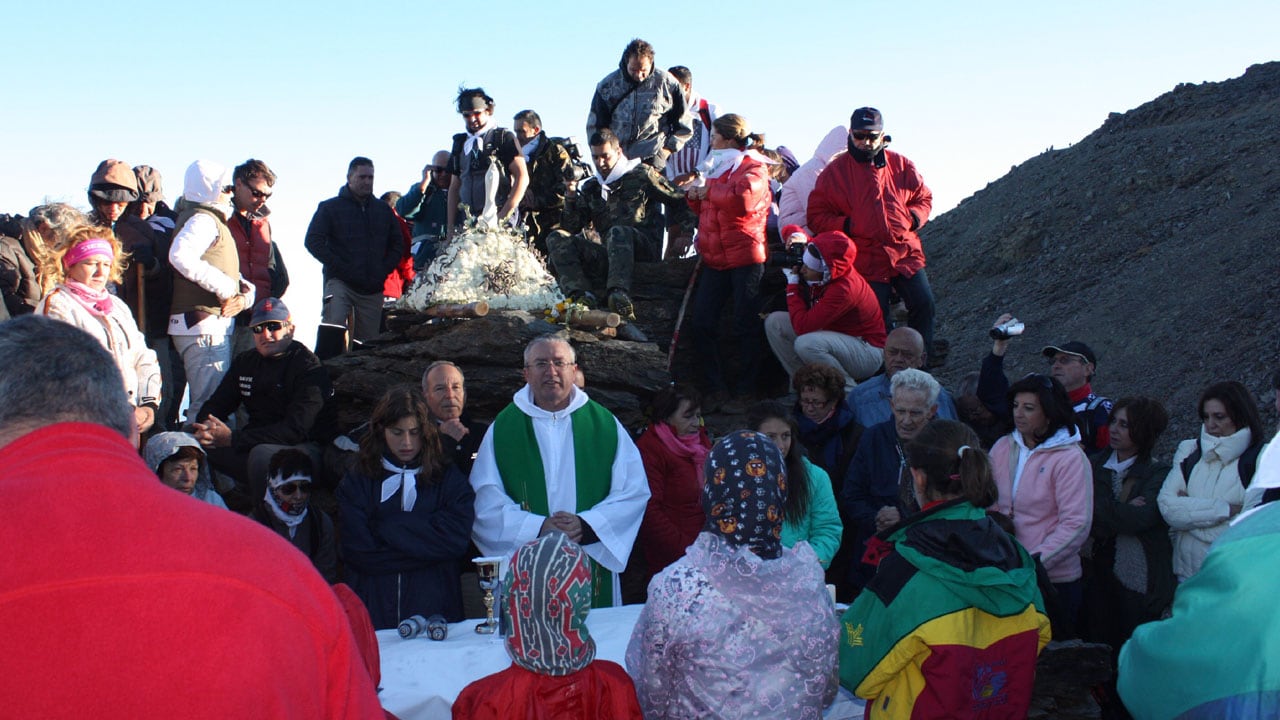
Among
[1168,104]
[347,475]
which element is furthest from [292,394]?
[1168,104]

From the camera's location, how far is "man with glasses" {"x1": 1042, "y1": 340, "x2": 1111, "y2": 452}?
7004mm

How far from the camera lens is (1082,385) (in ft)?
23.7

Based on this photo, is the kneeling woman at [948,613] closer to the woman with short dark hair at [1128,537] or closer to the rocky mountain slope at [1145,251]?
the woman with short dark hair at [1128,537]

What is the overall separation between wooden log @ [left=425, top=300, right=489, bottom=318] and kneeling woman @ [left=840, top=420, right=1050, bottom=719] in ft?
17.4

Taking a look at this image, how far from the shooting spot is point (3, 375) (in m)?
2.07

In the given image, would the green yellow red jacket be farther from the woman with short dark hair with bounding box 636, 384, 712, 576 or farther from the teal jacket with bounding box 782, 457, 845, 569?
the woman with short dark hair with bounding box 636, 384, 712, 576

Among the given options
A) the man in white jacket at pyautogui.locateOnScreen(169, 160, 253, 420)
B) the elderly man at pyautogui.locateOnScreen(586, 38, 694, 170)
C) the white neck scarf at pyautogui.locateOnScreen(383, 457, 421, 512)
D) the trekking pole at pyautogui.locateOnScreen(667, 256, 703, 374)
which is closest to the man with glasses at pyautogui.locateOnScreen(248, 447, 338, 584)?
the white neck scarf at pyautogui.locateOnScreen(383, 457, 421, 512)

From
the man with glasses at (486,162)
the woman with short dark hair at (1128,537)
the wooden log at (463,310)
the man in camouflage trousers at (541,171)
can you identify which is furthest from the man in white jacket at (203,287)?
the woman with short dark hair at (1128,537)

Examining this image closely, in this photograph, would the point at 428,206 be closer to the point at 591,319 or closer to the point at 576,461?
the point at 591,319

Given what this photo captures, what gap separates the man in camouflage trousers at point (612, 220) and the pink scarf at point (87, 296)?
14.7ft

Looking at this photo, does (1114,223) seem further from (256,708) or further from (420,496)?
(256,708)

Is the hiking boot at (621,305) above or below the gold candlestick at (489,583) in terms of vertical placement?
above

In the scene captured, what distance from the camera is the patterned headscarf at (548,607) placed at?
3240mm

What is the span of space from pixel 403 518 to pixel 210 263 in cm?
347
